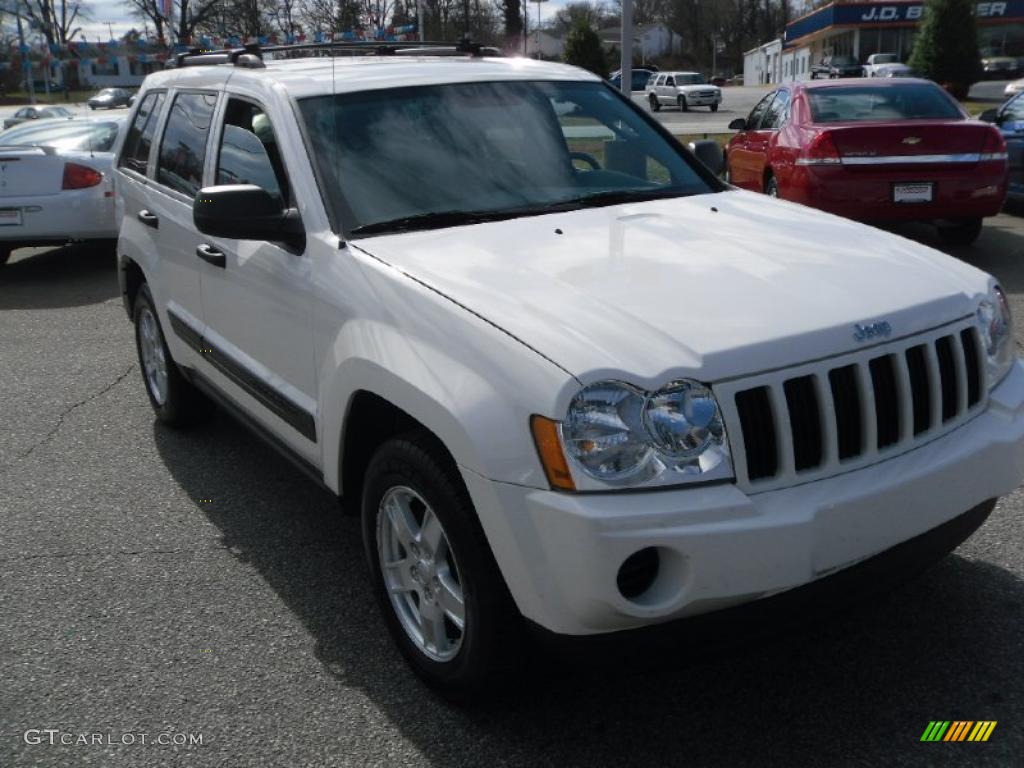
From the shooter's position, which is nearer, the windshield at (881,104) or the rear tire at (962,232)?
the windshield at (881,104)

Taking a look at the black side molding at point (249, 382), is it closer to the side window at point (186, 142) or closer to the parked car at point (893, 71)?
the side window at point (186, 142)

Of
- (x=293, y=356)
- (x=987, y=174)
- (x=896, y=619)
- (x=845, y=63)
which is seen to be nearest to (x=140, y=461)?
(x=293, y=356)

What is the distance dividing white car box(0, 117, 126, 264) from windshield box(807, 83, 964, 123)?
22.3ft

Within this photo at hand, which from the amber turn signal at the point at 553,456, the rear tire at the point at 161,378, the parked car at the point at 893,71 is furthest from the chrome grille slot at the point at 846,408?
the parked car at the point at 893,71

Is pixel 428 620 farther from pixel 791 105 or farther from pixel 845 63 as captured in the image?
pixel 845 63

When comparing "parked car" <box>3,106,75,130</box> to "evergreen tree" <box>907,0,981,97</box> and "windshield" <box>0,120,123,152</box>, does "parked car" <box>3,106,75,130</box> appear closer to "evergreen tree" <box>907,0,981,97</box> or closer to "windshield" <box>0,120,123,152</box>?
"windshield" <box>0,120,123,152</box>

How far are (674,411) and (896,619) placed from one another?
1.41m

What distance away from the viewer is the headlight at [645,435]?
2467 mm

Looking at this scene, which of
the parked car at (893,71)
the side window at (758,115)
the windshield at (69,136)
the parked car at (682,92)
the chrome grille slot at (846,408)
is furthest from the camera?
the parked car at (682,92)

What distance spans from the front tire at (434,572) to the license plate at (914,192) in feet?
22.6

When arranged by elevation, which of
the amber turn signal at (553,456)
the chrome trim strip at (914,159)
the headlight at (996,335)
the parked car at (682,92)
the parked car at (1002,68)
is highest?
the parked car at (1002,68)

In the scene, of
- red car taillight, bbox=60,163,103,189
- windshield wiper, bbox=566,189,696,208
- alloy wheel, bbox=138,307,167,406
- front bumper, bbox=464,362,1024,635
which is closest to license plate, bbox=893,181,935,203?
windshield wiper, bbox=566,189,696,208

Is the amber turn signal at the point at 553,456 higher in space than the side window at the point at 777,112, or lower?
lower

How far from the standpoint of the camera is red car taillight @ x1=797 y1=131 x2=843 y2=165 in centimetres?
885
